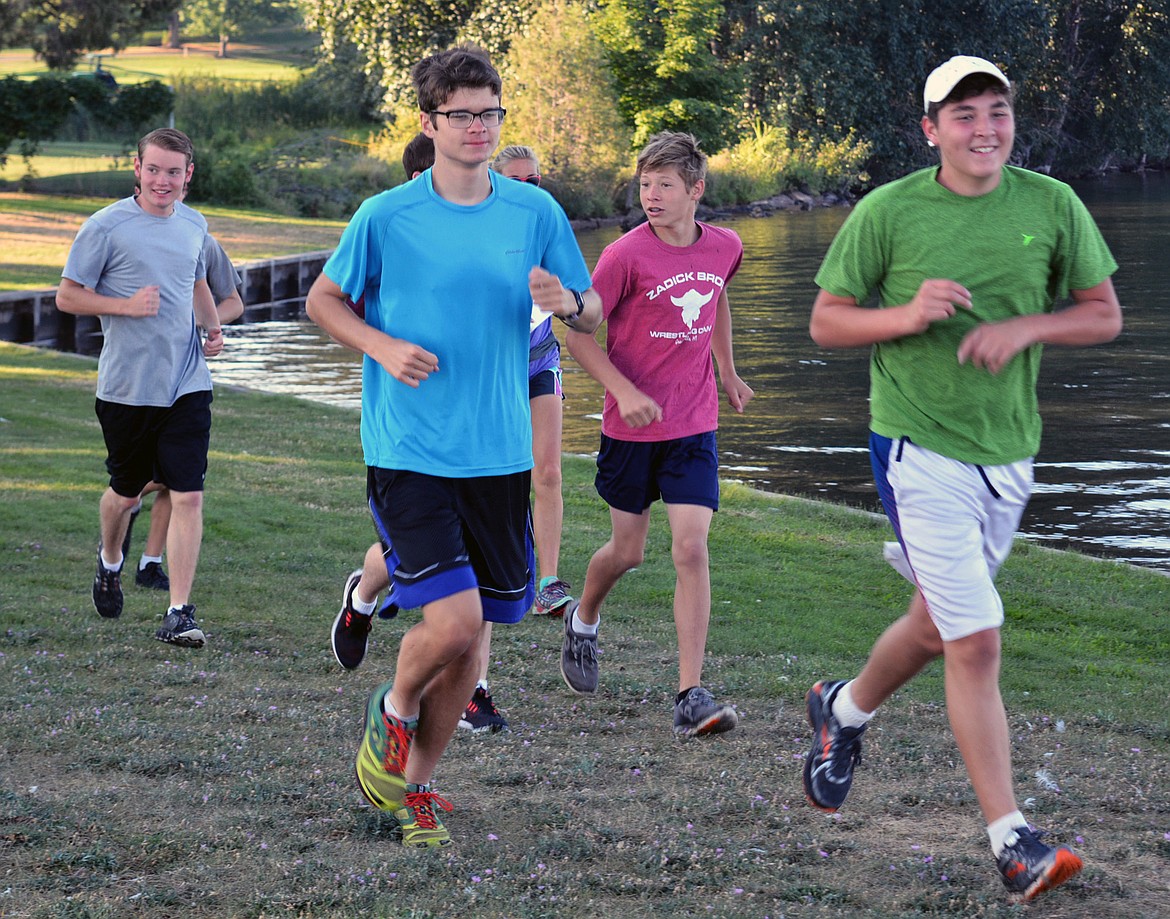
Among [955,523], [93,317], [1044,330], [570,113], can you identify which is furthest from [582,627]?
[570,113]

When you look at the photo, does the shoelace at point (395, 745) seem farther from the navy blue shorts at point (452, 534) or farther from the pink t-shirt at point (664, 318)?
the pink t-shirt at point (664, 318)

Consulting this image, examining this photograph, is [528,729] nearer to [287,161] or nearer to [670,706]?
[670,706]

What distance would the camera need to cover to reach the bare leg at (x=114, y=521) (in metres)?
7.88

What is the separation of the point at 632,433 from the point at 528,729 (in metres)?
1.36

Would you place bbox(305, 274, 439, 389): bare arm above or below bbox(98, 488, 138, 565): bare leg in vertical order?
above

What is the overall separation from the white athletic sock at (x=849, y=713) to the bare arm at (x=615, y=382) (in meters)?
1.16

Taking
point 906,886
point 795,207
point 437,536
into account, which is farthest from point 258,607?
point 795,207

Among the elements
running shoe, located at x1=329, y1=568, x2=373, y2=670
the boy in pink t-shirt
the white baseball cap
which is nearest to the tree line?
the boy in pink t-shirt

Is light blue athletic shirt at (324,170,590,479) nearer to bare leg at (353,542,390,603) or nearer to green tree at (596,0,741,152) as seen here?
bare leg at (353,542,390,603)

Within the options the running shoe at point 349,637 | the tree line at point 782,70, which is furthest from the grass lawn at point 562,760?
the tree line at point 782,70

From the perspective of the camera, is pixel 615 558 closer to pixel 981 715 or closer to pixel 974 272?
pixel 981 715

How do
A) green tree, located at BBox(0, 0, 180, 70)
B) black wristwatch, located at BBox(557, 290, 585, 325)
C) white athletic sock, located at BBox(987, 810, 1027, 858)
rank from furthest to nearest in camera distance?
green tree, located at BBox(0, 0, 180, 70) < black wristwatch, located at BBox(557, 290, 585, 325) < white athletic sock, located at BBox(987, 810, 1027, 858)

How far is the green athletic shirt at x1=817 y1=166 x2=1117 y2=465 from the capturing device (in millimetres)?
4504

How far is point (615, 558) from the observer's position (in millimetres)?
6812
